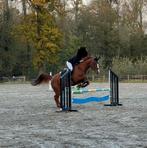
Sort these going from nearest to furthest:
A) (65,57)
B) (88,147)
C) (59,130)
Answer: (88,147)
(59,130)
(65,57)

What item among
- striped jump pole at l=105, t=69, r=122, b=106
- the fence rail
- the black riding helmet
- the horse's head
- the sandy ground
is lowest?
the fence rail

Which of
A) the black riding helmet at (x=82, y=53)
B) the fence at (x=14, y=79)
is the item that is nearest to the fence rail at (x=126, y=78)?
the fence at (x=14, y=79)

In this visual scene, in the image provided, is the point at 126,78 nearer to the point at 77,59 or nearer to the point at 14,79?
the point at 14,79

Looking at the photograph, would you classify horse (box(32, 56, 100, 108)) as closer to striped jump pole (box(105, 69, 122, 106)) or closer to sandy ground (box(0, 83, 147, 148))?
striped jump pole (box(105, 69, 122, 106))

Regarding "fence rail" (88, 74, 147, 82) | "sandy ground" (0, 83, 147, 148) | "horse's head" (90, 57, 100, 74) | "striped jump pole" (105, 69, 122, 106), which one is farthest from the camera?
"fence rail" (88, 74, 147, 82)

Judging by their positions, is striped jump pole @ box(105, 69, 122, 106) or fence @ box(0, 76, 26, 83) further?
fence @ box(0, 76, 26, 83)

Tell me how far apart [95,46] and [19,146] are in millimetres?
52792

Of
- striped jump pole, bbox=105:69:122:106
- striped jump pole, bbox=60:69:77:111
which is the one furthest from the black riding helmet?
A: striped jump pole, bbox=105:69:122:106

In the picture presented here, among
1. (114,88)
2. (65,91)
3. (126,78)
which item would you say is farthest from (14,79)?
(65,91)

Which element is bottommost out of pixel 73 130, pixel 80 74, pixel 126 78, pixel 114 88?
pixel 126 78

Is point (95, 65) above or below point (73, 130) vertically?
above

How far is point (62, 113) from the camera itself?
13.9 metres

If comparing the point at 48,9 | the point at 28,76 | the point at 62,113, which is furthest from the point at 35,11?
the point at 62,113

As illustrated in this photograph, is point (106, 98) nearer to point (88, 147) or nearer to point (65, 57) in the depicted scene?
point (88, 147)
